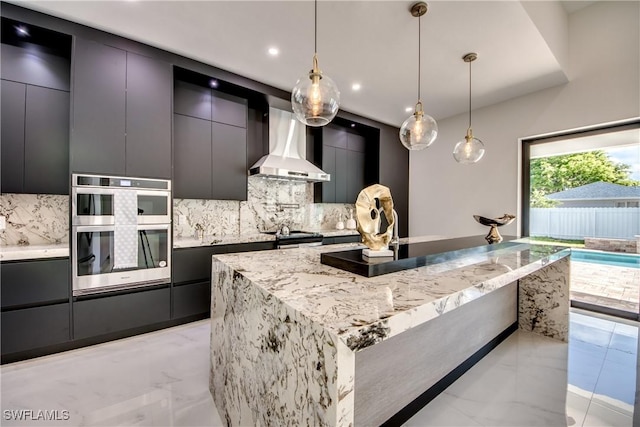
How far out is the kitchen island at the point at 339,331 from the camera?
756mm

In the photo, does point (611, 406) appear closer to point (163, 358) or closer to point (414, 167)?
point (163, 358)

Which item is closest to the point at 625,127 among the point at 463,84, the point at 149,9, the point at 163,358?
the point at 463,84

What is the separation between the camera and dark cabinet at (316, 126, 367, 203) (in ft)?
15.2

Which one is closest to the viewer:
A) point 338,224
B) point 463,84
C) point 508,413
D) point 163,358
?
point 508,413

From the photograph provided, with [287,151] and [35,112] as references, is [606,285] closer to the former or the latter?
[287,151]

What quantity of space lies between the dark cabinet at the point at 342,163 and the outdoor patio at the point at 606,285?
3.44 m

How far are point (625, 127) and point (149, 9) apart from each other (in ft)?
17.1

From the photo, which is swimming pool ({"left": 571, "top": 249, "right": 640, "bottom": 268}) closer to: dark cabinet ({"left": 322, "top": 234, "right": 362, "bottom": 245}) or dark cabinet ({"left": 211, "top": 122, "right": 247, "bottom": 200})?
dark cabinet ({"left": 322, "top": 234, "right": 362, "bottom": 245})

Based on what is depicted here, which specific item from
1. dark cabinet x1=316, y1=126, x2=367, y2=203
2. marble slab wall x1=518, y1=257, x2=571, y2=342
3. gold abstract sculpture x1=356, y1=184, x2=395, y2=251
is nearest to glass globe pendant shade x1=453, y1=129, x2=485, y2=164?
marble slab wall x1=518, y1=257, x2=571, y2=342

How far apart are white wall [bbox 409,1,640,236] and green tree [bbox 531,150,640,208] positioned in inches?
11.9

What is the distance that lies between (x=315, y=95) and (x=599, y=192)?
3997mm

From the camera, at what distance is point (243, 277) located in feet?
4.25

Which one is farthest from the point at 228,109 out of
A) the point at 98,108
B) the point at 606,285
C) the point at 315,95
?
the point at 606,285

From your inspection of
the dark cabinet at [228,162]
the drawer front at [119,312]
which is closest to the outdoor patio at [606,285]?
the dark cabinet at [228,162]
